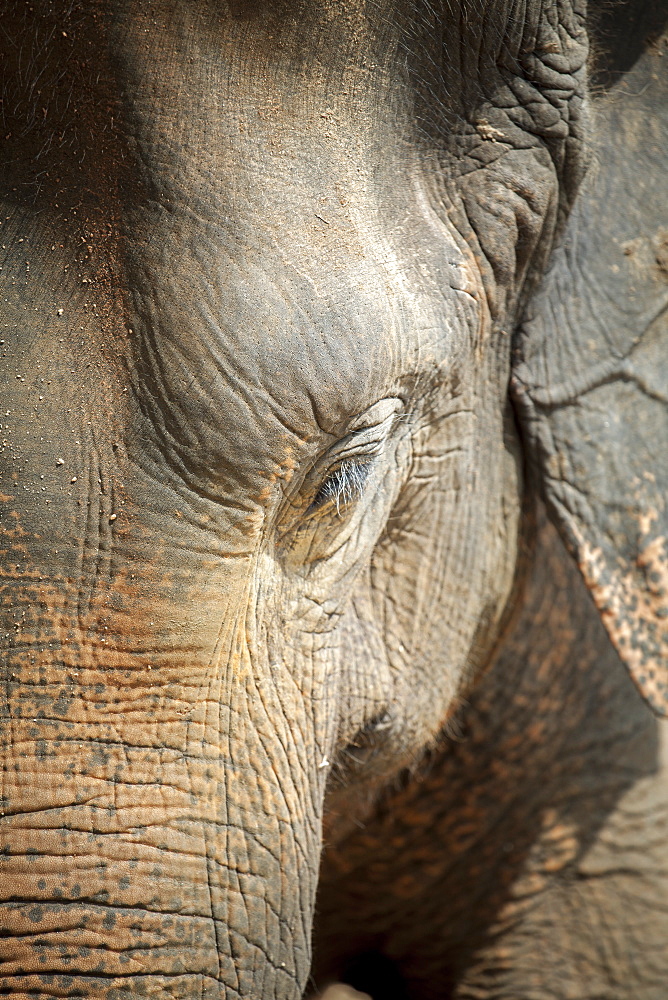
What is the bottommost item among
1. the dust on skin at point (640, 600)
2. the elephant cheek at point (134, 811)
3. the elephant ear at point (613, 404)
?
the elephant cheek at point (134, 811)

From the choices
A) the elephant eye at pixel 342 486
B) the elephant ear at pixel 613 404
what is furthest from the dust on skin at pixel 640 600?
the elephant eye at pixel 342 486

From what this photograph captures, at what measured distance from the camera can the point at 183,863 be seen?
42.7 inches

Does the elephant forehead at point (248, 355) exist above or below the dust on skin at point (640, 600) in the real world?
above

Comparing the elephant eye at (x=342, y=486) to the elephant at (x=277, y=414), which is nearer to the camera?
the elephant at (x=277, y=414)

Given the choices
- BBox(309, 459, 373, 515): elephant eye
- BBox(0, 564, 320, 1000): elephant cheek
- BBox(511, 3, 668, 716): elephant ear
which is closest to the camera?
BBox(0, 564, 320, 1000): elephant cheek

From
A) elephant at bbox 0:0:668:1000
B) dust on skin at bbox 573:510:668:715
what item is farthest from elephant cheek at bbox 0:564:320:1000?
dust on skin at bbox 573:510:668:715

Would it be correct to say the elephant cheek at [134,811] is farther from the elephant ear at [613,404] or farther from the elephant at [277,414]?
the elephant ear at [613,404]

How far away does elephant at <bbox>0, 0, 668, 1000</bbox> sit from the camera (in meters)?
1.02

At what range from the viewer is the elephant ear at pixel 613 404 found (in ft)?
4.77

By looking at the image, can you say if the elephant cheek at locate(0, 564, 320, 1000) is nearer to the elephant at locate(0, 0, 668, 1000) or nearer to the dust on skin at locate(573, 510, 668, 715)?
the elephant at locate(0, 0, 668, 1000)

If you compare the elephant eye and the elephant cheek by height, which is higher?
the elephant eye

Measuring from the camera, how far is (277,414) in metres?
1.08

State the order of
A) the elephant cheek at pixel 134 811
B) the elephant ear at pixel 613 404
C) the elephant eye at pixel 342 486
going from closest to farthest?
1. the elephant cheek at pixel 134 811
2. the elephant eye at pixel 342 486
3. the elephant ear at pixel 613 404

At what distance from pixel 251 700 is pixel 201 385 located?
34cm
